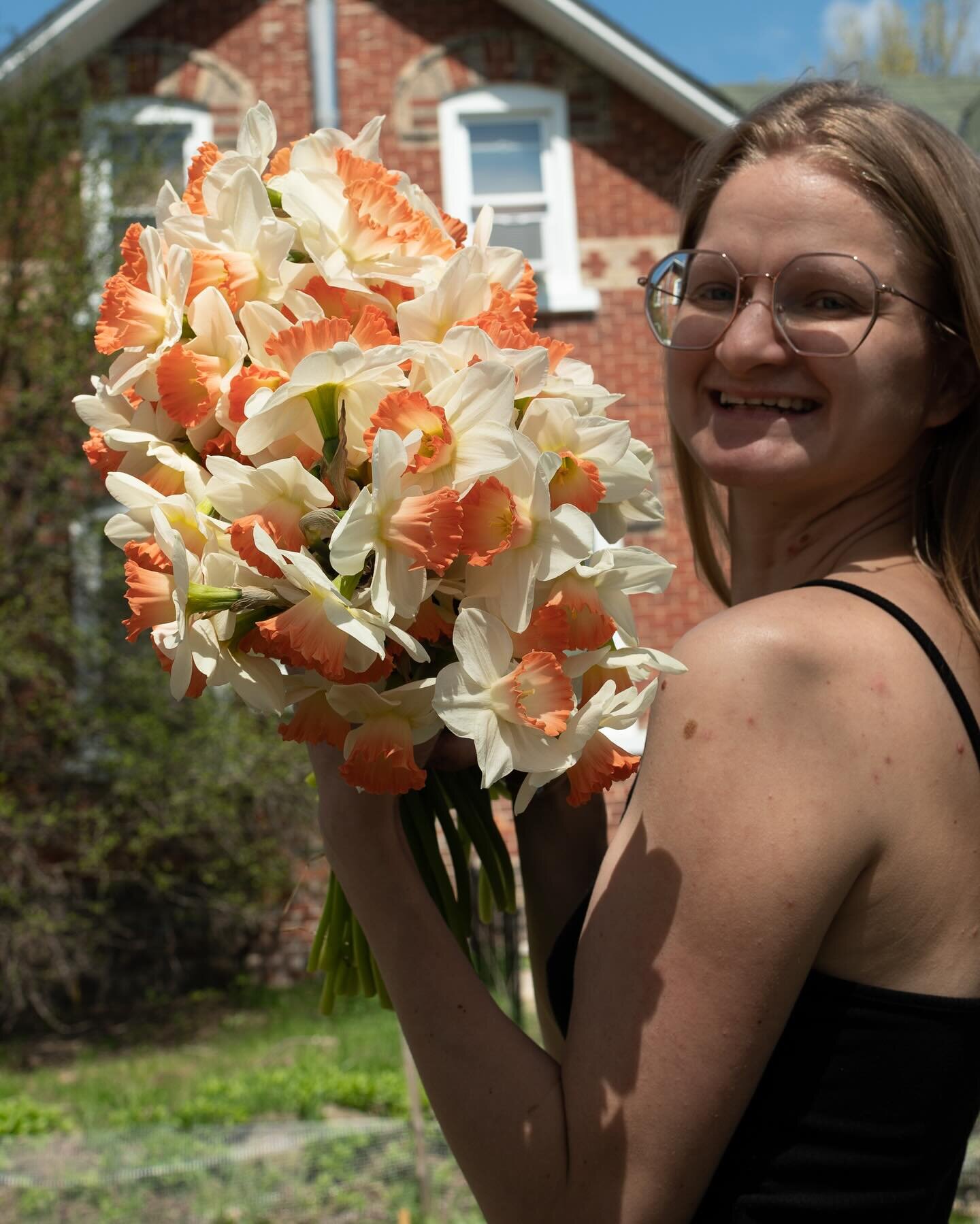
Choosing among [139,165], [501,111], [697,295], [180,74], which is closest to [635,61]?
[501,111]

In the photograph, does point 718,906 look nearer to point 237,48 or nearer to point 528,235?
point 528,235

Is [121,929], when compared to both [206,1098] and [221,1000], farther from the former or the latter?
[206,1098]

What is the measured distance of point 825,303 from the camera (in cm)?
150

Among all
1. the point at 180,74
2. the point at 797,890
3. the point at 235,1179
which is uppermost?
the point at 180,74

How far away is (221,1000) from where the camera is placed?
29.6 ft

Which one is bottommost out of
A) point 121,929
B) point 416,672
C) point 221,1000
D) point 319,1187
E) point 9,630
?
point 221,1000

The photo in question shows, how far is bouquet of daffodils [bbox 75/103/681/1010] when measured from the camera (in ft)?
3.74

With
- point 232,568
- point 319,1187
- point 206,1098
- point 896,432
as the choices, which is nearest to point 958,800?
point 896,432

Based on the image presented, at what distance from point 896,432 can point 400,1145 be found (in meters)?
3.98

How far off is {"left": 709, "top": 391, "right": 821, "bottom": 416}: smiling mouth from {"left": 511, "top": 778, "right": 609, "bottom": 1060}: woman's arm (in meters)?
0.53

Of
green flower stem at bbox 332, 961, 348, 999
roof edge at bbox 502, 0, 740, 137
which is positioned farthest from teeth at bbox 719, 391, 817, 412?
roof edge at bbox 502, 0, 740, 137

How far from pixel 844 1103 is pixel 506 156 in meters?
9.98

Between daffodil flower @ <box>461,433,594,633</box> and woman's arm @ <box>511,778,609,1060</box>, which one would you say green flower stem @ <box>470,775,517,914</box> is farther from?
daffodil flower @ <box>461,433,594,633</box>

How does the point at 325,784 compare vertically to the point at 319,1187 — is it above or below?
above
